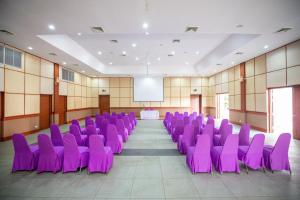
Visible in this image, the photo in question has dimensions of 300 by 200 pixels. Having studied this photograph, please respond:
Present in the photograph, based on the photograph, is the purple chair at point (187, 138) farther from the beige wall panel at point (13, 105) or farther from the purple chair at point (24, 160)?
the beige wall panel at point (13, 105)

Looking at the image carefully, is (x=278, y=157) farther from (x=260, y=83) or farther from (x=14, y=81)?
(x=14, y=81)

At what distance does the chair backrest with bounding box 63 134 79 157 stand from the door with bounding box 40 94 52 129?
23.8 ft

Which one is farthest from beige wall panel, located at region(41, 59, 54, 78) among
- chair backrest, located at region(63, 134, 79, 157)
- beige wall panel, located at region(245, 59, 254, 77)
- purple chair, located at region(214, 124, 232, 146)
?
beige wall panel, located at region(245, 59, 254, 77)

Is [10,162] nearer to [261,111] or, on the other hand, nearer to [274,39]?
[274,39]

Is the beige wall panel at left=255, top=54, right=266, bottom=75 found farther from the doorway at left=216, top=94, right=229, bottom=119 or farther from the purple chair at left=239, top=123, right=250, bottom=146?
the doorway at left=216, top=94, right=229, bottom=119

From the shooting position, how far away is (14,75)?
7.67 metres

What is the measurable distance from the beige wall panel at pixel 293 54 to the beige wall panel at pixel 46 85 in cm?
1219

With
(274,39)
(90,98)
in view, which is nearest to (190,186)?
(274,39)

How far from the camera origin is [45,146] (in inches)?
157

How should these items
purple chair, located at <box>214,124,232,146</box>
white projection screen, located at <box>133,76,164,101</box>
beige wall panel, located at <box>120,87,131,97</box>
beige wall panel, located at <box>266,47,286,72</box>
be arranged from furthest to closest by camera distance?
beige wall panel, located at <box>120,87,131,97</box> < white projection screen, located at <box>133,76,164,101</box> < beige wall panel, located at <box>266,47,286,72</box> < purple chair, located at <box>214,124,232,146</box>

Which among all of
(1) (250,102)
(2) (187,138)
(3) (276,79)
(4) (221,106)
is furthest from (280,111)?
(2) (187,138)

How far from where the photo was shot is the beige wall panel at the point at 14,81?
7314 mm

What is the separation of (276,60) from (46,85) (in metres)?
12.2

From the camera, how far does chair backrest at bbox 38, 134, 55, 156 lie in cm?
389
